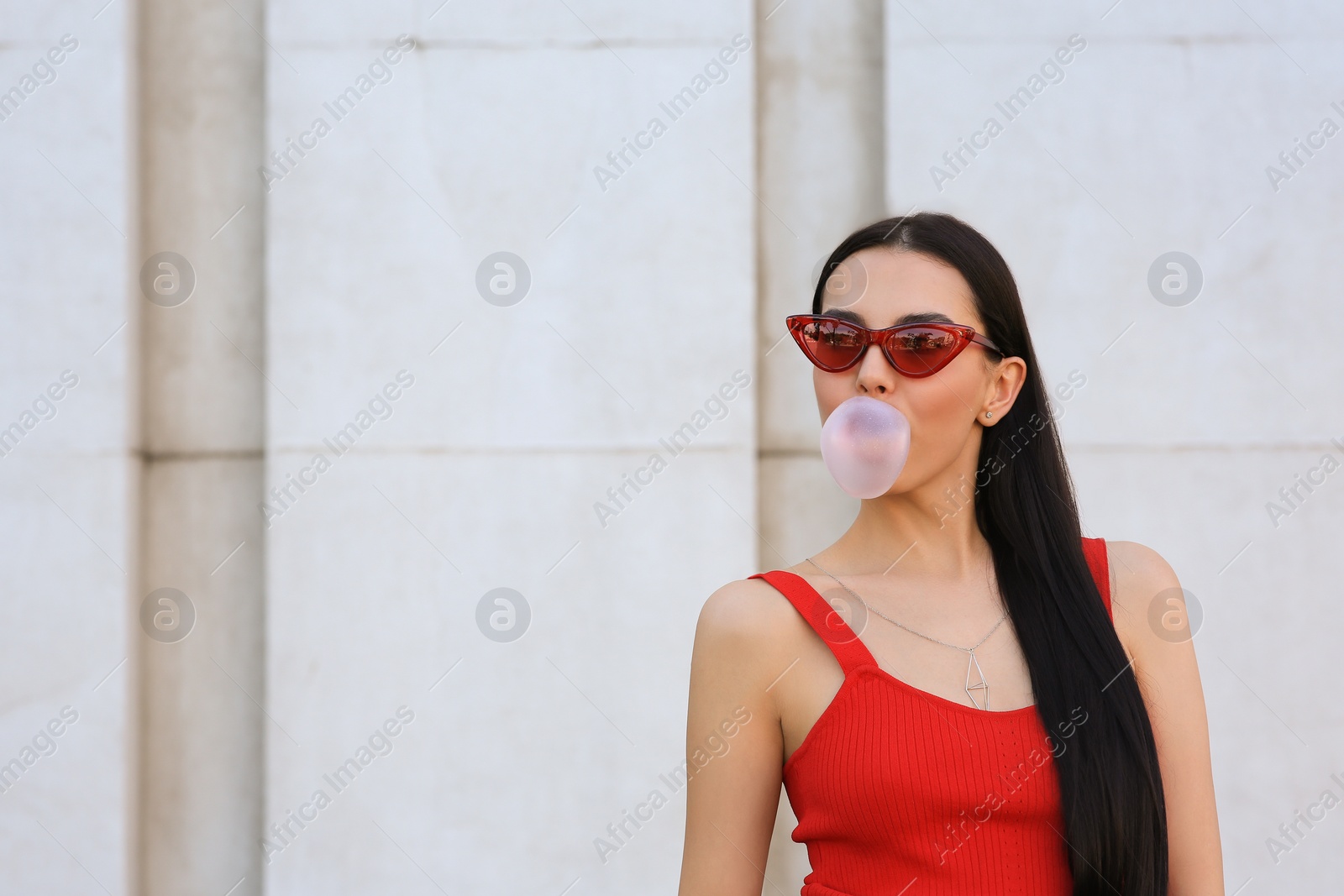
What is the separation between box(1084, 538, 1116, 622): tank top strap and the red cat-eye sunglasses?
0.45 metres

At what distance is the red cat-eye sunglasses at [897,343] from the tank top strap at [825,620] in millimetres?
386

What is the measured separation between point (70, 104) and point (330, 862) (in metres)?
3.06

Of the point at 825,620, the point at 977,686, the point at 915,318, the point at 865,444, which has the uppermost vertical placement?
the point at 915,318

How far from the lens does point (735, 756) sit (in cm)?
187

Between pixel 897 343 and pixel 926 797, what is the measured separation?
Answer: 0.74m

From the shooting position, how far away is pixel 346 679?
409 cm

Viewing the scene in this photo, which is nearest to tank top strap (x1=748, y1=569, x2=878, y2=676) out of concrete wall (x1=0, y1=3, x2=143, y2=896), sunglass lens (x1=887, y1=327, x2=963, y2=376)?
sunglass lens (x1=887, y1=327, x2=963, y2=376)

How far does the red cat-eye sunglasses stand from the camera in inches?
71.9

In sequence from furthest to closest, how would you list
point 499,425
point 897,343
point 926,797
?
point 499,425 < point 897,343 < point 926,797

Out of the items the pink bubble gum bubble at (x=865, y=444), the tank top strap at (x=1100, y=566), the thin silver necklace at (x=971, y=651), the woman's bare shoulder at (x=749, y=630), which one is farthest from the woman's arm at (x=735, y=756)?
the tank top strap at (x=1100, y=566)

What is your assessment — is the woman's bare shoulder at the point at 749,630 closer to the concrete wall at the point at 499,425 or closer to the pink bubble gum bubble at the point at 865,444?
the pink bubble gum bubble at the point at 865,444

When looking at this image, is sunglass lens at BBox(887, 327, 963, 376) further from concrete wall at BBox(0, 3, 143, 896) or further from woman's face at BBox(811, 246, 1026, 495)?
concrete wall at BBox(0, 3, 143, 896)

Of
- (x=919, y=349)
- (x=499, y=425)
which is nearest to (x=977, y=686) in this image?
(x=919, y=349)

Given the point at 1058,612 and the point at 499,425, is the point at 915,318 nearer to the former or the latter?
the point at 1058,612
